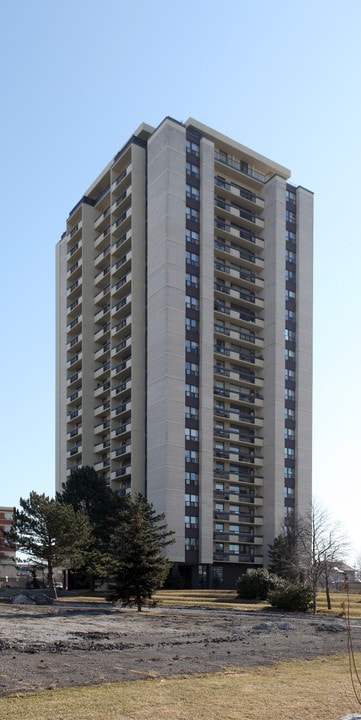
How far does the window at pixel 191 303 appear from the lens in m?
84.1

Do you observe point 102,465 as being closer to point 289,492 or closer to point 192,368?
point 192,368

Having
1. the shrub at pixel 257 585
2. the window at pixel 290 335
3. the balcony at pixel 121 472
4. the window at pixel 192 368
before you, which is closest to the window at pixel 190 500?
the balcony at pixel 121 472

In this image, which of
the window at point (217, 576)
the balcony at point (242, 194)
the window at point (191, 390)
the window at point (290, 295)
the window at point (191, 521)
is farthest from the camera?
the window at point (290, 295)

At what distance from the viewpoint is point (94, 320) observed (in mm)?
98688

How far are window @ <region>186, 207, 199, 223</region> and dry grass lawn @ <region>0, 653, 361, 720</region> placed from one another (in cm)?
7480

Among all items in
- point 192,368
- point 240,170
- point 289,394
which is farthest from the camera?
point 240,170

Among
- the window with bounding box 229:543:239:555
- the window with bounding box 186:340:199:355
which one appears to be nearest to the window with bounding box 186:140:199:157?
the window with bounding box 186:340:199:355

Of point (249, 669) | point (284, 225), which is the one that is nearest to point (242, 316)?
point (284, 225)

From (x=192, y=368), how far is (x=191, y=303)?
8.45 m

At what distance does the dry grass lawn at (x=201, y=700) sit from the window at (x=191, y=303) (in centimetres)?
6968

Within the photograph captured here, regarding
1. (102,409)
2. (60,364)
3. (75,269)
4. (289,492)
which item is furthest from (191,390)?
(75,269)

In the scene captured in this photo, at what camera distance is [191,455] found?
80.9 m

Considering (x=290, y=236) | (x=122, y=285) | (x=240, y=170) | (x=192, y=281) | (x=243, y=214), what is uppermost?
(x=240, y=170)

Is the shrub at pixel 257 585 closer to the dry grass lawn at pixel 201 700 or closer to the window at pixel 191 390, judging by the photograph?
the window at pixel 191 390
